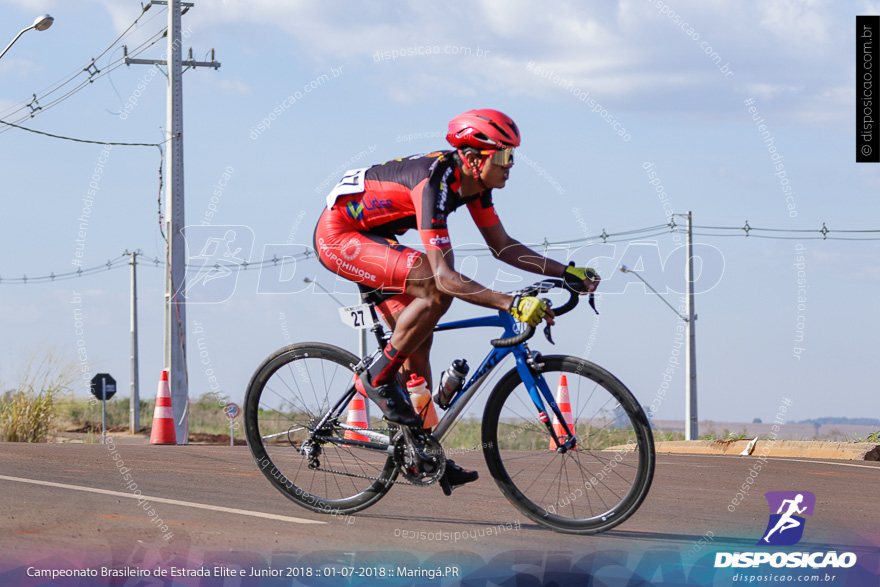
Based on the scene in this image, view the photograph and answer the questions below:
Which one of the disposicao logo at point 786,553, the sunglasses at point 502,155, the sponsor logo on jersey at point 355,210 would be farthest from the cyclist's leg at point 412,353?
the disposicao logo at point 786,553

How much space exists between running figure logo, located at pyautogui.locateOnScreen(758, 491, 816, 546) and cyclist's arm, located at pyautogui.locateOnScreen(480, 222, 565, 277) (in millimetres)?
1808

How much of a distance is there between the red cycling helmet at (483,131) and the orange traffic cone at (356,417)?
1.59m

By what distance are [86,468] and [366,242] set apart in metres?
3.61

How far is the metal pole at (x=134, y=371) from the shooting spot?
41094 mm

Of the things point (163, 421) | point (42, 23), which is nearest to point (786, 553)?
point (163, 421)

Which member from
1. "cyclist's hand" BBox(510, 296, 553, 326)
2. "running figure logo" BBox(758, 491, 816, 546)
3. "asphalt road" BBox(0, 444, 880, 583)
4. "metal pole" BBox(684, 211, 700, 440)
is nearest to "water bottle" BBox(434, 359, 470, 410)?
"cyclist's hand" BBox(510, 296, 553, 326)

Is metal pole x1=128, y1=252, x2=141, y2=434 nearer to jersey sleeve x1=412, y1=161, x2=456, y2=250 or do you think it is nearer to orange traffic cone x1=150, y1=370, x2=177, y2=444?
orange traffic cone x1=150, y1=370, x2=177, y2=444

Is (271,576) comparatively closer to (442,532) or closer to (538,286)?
(442,532)

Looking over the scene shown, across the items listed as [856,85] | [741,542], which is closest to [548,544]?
[741,542]

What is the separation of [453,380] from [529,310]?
2.00ft

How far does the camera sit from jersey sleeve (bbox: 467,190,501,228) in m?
5.51

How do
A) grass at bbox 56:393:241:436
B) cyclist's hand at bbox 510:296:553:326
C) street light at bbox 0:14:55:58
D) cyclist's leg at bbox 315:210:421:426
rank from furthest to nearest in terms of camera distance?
grass at bbox 56:393:241:436, street light at bbox 0:14:55:58, cyclist's leg at bbox 315:210:421:426, cyclist's hand at bbox 510:296:553:326

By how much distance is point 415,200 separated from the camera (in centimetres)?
511

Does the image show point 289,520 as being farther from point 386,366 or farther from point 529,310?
point 529,310
